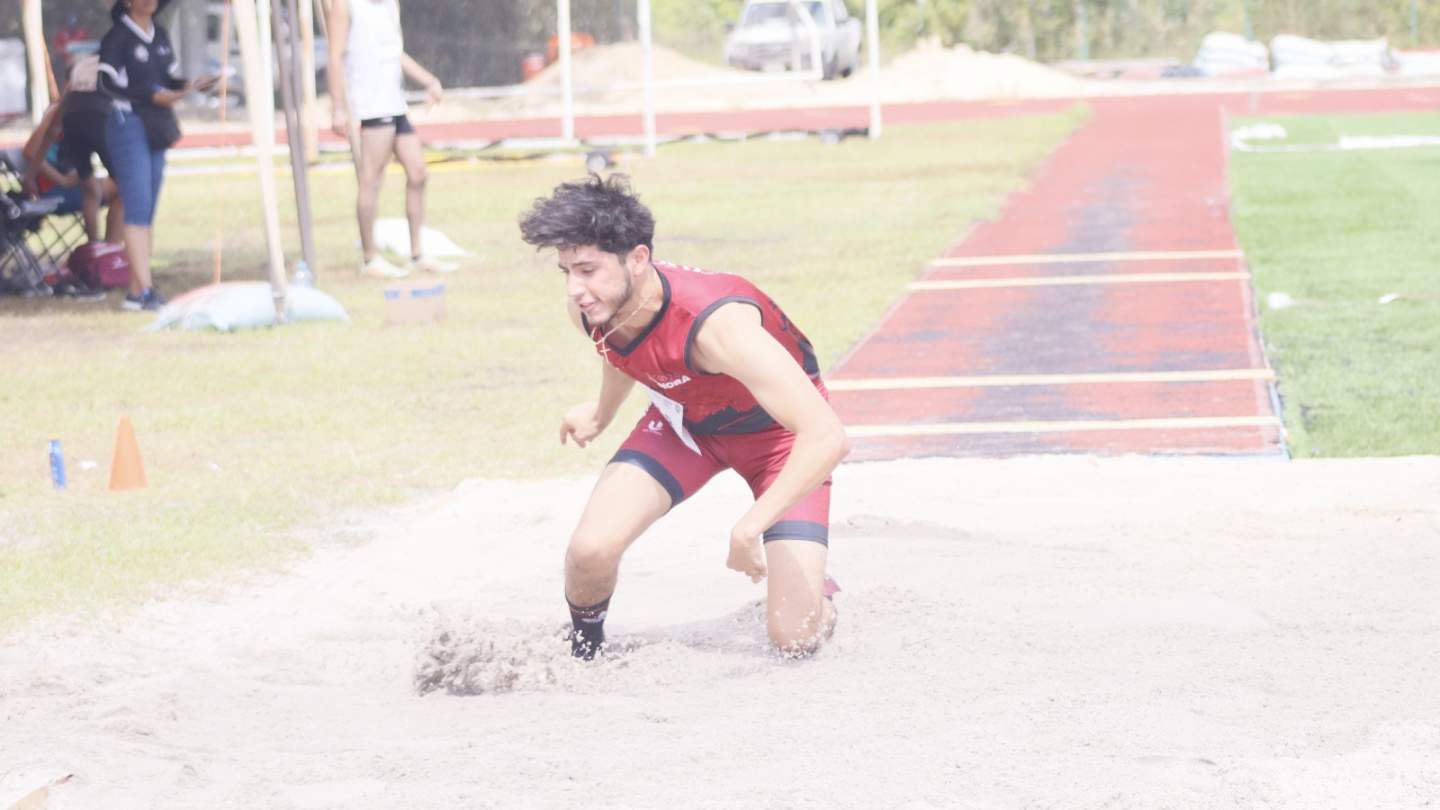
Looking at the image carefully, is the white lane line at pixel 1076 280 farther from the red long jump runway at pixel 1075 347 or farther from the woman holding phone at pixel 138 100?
the woman holding phone at pixel 138 100

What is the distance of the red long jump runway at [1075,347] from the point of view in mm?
8109

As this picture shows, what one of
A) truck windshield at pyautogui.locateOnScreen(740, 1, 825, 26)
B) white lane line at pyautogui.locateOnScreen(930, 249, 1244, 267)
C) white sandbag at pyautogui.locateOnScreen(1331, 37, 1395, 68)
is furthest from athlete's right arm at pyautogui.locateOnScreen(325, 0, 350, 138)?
white sandbag at pyautogui.locateOnScreen(1331, 37, 1395, 68)

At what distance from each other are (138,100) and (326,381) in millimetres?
3034

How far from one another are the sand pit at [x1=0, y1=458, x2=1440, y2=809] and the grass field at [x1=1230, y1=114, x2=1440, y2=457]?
1.00 metres

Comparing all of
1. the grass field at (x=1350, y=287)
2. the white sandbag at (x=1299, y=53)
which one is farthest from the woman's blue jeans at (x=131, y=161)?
the white sandbag at (x=1299, y=53)

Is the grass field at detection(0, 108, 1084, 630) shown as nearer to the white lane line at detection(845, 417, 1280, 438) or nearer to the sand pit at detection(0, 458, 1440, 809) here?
the sand pit at detection(0, 458, 1440, 809)

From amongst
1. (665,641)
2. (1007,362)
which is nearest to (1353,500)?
(665,641)

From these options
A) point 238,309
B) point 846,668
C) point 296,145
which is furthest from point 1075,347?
point 846,668

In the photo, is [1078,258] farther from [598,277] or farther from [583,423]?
[598,277]

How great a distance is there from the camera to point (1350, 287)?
11.6 meters

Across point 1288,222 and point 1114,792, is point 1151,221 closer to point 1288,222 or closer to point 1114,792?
point 1288,222

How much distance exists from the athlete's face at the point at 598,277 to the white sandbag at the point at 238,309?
7153mm

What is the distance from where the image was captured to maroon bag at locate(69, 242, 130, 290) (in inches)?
537

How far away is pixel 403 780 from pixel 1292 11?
143 ft
